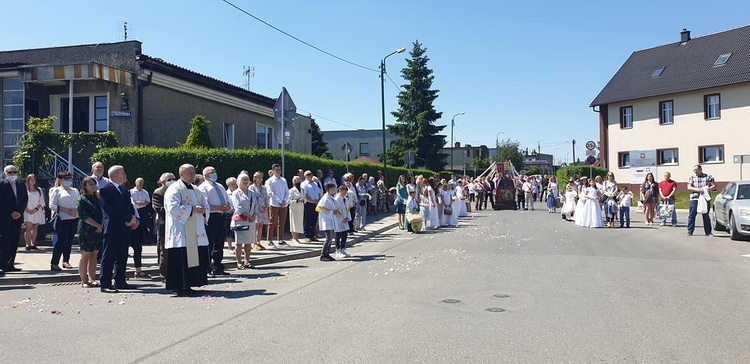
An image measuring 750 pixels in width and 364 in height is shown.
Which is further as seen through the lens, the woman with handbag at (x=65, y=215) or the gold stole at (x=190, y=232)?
the woman with handbag at (x=65, y=215)

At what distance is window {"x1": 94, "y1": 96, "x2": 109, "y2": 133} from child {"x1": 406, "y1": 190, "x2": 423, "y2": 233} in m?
9.78

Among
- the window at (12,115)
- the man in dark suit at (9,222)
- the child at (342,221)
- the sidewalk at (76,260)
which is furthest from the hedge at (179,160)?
the window at (12,115)

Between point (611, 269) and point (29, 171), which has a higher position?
point (29, 171)

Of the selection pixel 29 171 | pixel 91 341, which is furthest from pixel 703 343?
pixel 29 171

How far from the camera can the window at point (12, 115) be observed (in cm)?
1892

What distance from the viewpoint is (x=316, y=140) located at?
6419cm

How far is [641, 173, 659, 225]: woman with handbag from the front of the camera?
20.6m

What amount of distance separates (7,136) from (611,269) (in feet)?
58.5

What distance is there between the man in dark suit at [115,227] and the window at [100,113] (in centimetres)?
1093

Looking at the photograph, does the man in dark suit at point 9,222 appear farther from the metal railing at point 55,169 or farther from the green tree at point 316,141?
the green tree at point 316,141

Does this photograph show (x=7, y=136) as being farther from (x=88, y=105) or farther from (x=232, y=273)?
(x=232, y=273)

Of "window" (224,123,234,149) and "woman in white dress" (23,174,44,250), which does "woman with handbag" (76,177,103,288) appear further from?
"window" (224,123,234,149)

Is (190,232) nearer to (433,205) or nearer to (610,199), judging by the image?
(433,205)

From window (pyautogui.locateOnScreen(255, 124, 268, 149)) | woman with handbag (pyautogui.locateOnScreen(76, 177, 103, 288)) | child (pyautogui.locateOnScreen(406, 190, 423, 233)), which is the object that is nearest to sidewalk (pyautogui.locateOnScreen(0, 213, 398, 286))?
woman with handbag (pyautogui.locateOnScreen(76, 177, 103, 288))
